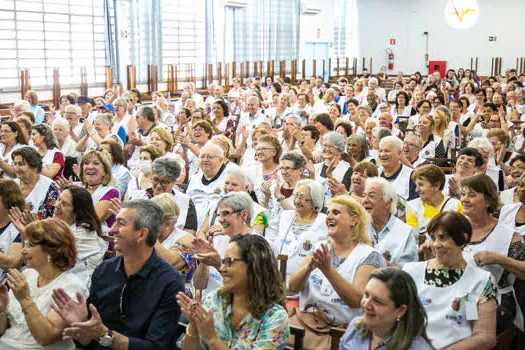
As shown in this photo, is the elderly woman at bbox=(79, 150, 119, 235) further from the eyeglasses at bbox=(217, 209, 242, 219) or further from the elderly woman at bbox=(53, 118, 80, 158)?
the elderly woman at bbox=(53, 118, 80, 158)

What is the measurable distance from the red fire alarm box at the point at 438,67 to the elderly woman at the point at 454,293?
83.5ft

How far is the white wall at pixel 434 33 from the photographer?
26172 millimetres

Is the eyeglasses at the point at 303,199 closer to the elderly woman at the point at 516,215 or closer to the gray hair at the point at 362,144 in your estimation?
the elderly woman at the point at 516,215

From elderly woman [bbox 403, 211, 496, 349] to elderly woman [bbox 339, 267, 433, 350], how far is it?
527mm

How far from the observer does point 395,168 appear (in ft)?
19.3

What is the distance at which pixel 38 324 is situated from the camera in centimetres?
306

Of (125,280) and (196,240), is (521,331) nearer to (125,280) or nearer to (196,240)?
(196,240)

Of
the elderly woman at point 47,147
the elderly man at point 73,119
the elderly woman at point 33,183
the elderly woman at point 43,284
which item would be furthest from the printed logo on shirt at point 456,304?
the elderly man at point 73,119

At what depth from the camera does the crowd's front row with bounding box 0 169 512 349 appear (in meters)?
2.77

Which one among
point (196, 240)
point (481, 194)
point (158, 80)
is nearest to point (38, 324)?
point (196, 240)

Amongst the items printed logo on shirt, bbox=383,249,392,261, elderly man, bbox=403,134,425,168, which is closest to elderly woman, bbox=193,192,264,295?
printed logo on shirt, bbox=383,249,392,261

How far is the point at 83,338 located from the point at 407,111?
933cm

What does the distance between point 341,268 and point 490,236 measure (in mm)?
1093

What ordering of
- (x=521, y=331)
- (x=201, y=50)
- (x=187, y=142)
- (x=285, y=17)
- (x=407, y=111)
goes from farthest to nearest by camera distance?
(x=285, y=17)
(x=201, y=50)
(x=407, y=111)
(x=187, y=142)
(x=521, y=331)
